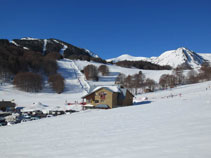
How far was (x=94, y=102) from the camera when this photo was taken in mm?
32719

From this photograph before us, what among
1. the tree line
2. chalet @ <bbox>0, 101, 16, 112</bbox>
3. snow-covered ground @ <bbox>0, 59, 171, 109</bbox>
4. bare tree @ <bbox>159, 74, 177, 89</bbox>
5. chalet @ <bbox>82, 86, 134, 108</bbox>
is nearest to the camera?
chalet @ <bbox>82, 86, 134, 108</bbox>

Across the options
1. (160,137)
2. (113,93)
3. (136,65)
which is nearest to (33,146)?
(160,137)

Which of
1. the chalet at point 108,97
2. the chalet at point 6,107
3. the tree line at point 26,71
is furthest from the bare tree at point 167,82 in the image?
the chalet at point 6,107

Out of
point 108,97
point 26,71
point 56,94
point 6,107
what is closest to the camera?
point 108,97

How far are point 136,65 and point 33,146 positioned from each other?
149373mm

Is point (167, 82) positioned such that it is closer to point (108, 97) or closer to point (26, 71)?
point (108, 97)

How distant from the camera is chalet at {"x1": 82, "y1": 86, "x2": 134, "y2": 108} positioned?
31859 mm

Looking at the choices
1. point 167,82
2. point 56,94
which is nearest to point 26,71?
point 56,94

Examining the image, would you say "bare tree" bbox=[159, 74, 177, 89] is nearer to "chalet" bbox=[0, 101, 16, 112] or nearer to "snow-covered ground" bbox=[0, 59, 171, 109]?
"snow-covered ground" bbox=[0, 59, 171, 109]

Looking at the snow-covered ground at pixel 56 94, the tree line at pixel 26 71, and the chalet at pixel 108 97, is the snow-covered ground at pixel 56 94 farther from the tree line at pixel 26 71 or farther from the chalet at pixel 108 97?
the chalet at pixel 108 97

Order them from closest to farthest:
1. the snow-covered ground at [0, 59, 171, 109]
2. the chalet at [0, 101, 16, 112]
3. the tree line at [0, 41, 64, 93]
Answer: the chalet at [0, 101, 16, 112]
the snow-covered ground at [0, 59, 171, 109]
the tree line at [0, 41, 64, 93]

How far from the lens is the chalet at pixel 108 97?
105 feet

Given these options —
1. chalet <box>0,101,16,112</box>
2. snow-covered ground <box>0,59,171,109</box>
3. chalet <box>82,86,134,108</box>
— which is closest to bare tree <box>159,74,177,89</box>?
snow-covered ground <box>0,59,171,109</box>

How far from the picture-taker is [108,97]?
3209cm
